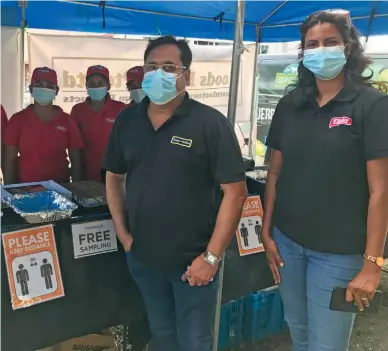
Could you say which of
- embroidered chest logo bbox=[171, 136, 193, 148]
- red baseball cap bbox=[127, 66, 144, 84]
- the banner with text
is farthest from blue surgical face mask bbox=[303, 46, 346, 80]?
the banner with text

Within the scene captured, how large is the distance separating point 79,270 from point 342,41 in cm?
136

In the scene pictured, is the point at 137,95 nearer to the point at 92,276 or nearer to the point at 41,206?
the point at 41,206

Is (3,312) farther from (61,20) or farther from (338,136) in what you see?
(61,20)

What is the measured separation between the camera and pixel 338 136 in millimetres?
1363

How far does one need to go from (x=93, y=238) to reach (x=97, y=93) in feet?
5.00

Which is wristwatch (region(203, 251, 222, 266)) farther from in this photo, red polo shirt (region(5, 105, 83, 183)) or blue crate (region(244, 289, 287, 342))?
red polo shirt (region(5, 105, 83, 183))

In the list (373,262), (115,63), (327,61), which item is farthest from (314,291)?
(115,63)

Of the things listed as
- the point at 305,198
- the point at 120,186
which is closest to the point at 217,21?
the point at 120,186

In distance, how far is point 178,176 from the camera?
151 cm

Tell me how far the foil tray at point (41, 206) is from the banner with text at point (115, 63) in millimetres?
2468

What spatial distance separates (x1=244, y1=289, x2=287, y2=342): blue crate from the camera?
271 centimetres

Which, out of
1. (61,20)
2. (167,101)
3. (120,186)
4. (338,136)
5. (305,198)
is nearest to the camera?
(338,136)

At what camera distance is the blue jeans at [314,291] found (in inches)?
56.0

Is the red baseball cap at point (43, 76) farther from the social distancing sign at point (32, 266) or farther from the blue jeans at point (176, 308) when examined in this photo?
the blue jeans at point (176, 308)
